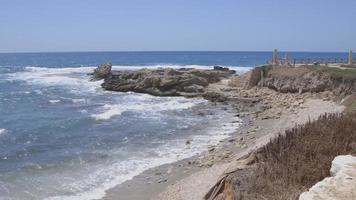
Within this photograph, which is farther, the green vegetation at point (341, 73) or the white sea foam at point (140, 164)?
the green vegetation at point (341, 73)

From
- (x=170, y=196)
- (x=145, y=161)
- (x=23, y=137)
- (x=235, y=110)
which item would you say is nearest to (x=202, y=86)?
(x=235, y=110)

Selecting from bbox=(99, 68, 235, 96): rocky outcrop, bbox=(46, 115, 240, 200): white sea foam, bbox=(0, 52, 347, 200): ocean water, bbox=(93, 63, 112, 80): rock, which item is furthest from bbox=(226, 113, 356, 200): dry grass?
bbox=(93, 63, 112, 80): rock

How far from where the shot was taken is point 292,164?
25.0 ft

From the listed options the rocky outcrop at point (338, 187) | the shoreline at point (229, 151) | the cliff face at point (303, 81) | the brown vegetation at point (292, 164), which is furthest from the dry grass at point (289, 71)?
the rocky outcrop at point (338, 187)

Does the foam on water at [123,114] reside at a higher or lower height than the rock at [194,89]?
lower

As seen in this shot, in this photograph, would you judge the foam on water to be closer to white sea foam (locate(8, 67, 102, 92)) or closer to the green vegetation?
white sea foam (locate(8, 67, 102, 92))

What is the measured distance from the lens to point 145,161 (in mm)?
18047

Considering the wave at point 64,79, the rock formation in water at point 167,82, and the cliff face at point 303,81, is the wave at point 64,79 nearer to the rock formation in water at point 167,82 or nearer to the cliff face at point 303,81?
the rock formation in water at point 167,82

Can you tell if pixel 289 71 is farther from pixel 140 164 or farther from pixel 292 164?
pixel 292 164

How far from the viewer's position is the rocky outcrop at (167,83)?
140 feet

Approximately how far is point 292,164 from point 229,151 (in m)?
11.2

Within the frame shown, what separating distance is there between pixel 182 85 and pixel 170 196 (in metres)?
30.3

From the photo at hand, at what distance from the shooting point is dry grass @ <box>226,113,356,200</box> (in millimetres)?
6988

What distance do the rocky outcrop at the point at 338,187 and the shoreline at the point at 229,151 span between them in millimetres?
5442
